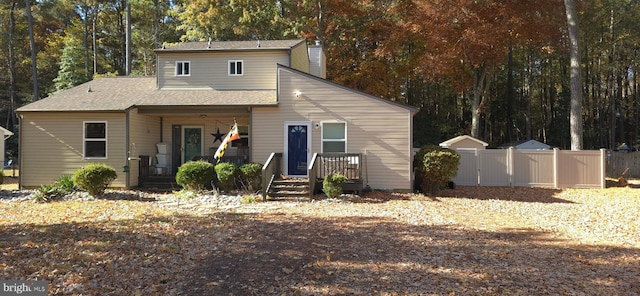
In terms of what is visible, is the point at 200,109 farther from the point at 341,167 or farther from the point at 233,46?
the point at 341,167

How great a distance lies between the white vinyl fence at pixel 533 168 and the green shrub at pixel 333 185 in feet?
21.4

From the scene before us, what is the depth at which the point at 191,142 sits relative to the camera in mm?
15992

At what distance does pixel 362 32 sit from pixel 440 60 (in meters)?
6.16

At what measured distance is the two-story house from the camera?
13.5 metres

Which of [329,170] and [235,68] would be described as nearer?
[329,170]

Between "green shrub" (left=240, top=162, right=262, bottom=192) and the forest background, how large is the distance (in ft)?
44.9

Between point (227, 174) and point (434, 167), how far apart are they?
267 inches

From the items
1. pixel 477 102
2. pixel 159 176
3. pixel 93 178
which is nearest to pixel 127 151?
pixel 159 176

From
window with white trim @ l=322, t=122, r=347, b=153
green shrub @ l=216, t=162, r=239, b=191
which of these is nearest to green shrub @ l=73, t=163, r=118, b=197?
green shrub @ l=216, t=162, r=239, b=191

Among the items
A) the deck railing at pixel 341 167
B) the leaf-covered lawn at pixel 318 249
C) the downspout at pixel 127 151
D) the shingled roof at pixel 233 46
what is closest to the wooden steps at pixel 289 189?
→ the deck railing at pixel 341 167

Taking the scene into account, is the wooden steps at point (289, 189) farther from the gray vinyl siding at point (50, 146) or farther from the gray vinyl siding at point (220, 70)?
the gray vinyl siding at point (50, 146)

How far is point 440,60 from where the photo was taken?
74.2ft

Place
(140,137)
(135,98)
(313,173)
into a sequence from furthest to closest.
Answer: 1. (135,98)
2. (140,137)
3. (313,173)

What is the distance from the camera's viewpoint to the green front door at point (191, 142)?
52.3ft
